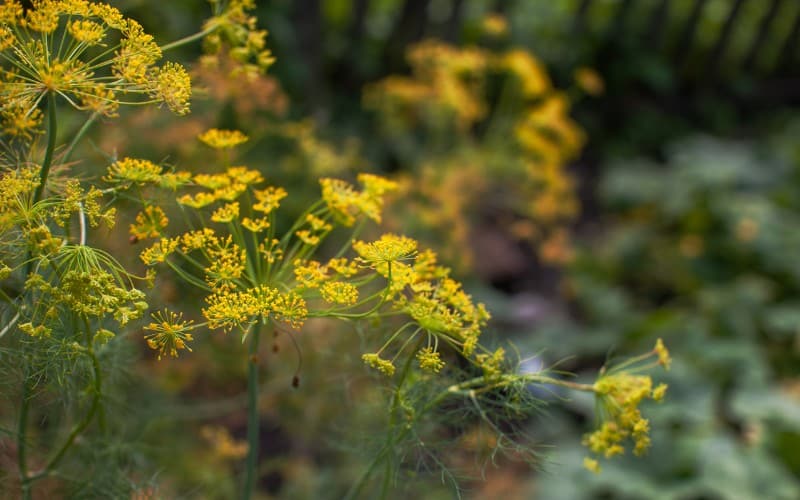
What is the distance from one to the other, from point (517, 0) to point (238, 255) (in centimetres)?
421

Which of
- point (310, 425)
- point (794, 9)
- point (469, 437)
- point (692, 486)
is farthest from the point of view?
point (794, 9)

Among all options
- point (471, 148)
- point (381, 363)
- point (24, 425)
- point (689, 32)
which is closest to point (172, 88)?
point (381, 363)

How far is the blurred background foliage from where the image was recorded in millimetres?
2518

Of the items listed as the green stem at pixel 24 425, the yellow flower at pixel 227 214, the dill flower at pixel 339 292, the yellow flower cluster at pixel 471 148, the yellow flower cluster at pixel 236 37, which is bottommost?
the green stem at pixel 24 425

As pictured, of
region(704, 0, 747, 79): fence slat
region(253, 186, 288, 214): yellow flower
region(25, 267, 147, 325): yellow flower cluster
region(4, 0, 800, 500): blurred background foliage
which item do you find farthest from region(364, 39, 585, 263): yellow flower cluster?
region(704, 0, 747, 79): fence slat

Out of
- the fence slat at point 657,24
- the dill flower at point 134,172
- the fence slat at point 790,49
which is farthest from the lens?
the fence slat at point 790,49

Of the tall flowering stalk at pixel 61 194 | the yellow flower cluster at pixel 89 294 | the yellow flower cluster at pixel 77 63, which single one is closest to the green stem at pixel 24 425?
the tall flowering stalk at pixel 61 194

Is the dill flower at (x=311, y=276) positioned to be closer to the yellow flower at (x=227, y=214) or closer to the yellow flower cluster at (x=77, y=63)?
the yellow flower at (x=227, y=214)

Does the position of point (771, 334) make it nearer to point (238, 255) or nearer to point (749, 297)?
point (749, 297)

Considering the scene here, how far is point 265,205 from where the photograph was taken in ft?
3.79

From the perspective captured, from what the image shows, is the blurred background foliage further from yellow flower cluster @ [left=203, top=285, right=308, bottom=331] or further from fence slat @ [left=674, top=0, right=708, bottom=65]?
yellow flower cluster @ [left=203, top=285, right=308, bottom=331]

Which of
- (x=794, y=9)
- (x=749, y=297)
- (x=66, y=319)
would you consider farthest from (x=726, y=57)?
(x=66, y=319)

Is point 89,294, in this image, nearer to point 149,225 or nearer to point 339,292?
point 149,225

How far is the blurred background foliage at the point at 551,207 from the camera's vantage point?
2518 millimetres
